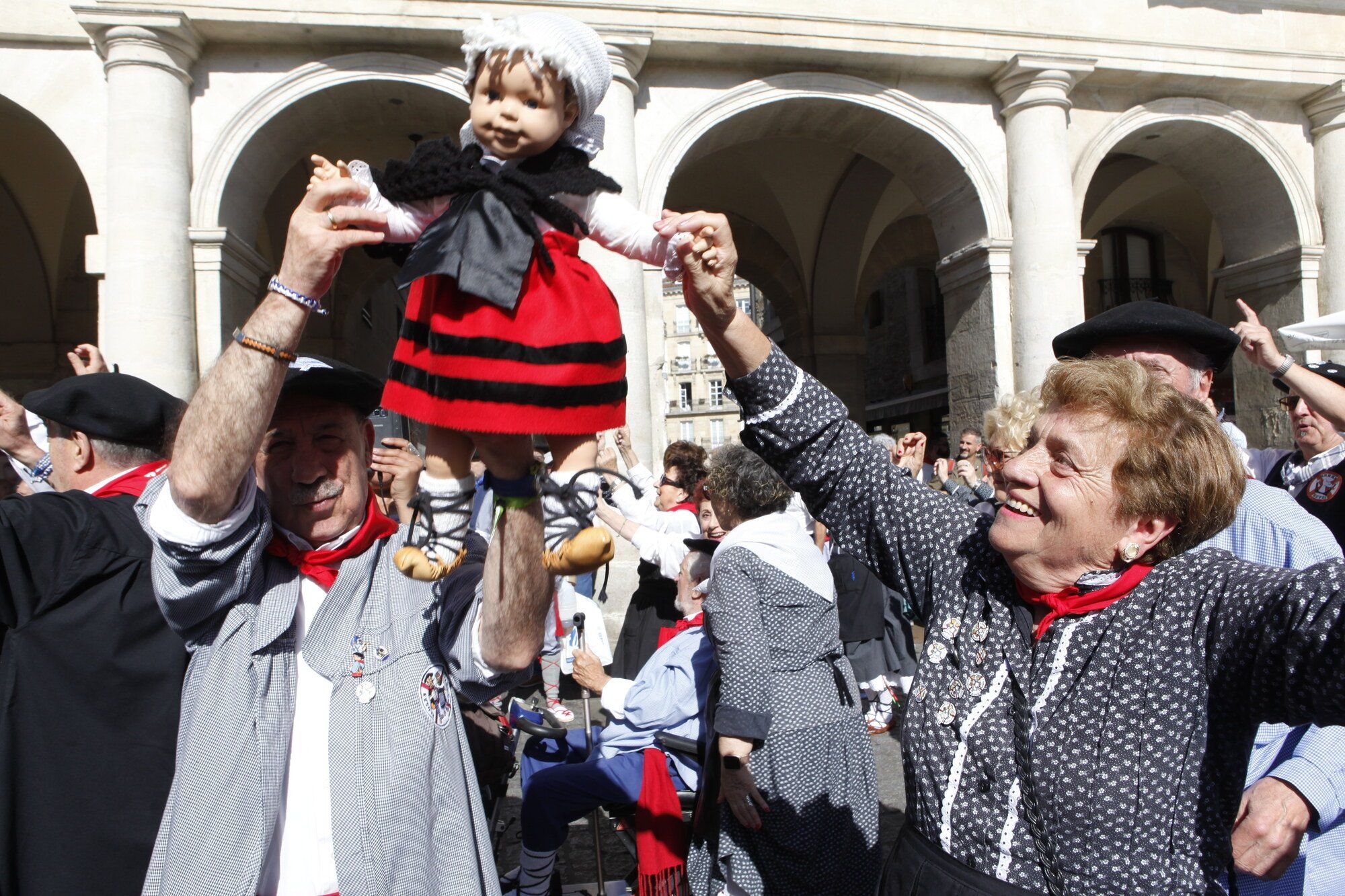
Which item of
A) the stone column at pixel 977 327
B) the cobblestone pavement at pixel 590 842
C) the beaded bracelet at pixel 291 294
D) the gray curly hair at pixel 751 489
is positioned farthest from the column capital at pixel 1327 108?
the beaded bracelet at pixel 291 294

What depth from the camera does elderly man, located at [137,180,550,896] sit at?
1.60m

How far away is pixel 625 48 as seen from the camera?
9078 mm

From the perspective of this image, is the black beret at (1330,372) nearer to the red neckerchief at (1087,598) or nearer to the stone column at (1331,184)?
the red neckerchief at (1087,598)

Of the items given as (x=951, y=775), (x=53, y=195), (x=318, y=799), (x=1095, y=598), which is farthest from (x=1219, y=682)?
(x=53, y=195)

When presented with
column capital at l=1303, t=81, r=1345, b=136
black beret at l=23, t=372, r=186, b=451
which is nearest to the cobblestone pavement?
black beret at l=23, t=372, r=186, b=451

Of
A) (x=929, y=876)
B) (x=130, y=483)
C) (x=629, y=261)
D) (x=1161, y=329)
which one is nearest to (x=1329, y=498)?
(x=1161, y=329)

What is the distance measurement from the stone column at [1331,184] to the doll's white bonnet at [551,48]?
12495 mm

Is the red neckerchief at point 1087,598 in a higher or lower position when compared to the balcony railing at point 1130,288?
lower

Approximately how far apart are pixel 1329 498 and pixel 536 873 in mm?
3499

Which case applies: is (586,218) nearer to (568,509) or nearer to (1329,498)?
(568,509)

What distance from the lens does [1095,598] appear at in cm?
168

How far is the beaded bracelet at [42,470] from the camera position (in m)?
3.87

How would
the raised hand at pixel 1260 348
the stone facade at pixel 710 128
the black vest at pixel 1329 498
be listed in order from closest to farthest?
the raised hand at pixel 1260 348 → the black vest at pixel 1329 498 → the stone facade at pixel 710 128

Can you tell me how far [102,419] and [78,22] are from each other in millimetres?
8135
